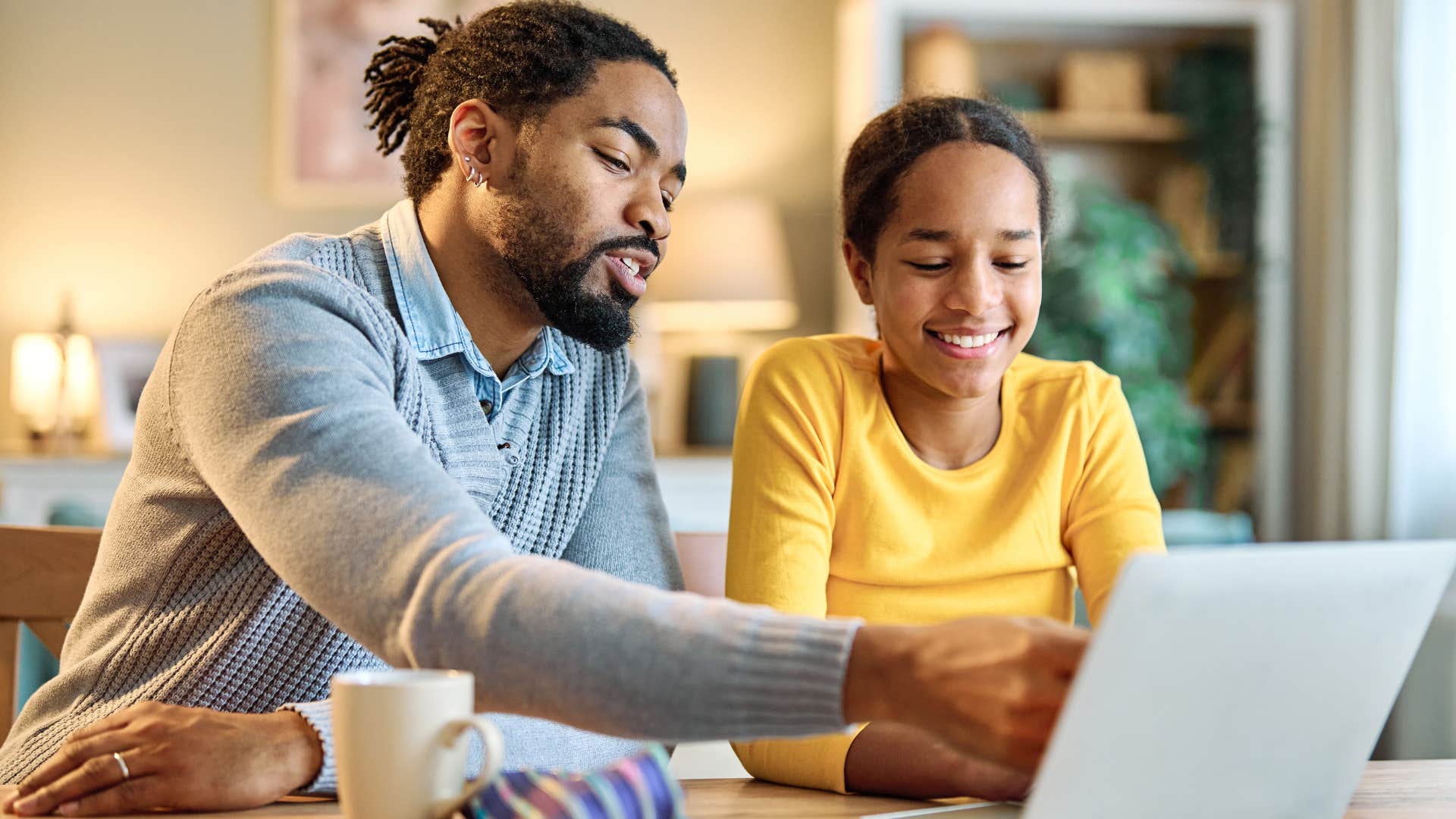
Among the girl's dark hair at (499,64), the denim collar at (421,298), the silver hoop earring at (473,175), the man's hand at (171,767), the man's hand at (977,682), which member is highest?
the girl's dark hair at (499,64)

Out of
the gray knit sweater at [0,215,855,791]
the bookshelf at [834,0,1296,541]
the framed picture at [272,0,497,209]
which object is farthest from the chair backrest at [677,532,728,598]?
the framed picture at [272,0,497,209]

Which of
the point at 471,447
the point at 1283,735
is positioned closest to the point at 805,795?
the point at 1283,735

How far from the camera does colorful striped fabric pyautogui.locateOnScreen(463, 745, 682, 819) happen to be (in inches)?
22.8

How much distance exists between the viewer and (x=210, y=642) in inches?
38.9

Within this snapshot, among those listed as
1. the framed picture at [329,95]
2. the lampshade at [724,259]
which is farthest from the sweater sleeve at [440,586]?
the framed picture at [329,95]

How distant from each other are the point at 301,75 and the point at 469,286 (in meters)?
2.89

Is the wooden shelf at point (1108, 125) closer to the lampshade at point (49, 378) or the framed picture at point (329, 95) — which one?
the framed picture at point (329, 95)

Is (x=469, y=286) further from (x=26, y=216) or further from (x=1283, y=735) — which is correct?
(x=26, y=216)

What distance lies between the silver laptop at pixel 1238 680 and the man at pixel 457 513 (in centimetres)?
5

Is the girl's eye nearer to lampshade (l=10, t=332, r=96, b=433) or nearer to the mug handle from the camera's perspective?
the mug handle

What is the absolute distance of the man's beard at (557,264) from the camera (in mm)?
1133

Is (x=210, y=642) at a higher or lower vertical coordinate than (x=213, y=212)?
lower

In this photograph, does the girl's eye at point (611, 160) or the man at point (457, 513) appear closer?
the man at point (457, 513)

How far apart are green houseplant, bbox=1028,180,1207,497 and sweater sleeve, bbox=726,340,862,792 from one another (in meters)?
2.19
